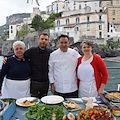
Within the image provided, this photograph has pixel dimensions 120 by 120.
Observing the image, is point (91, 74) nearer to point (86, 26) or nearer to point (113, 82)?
point (113, 82)

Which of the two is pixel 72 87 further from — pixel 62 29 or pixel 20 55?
pixel 62 29

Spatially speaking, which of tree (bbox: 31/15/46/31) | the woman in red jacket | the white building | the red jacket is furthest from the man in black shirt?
tree (bbox: 31/15/46/31)

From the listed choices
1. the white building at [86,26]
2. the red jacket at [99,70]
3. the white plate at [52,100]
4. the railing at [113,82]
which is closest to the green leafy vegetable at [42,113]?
the white plate at [52,100]

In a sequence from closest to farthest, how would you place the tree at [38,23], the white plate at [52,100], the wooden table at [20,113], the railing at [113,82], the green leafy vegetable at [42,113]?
the green leafy vegetable at [42,113] → the wooden table at [20,113] → the white plate at [52,100] → the railing at [113,82] → the tree at [38,23]

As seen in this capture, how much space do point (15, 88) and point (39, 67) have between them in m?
0.58

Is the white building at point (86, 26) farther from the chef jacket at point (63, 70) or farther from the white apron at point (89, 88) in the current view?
the white apron at point (89, 88)

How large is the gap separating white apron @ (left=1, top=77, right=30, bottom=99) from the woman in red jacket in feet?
3.39

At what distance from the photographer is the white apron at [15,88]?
2.76 metres

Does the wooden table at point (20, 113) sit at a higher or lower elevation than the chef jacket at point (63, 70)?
lower

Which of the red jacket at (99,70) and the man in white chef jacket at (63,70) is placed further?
the man in white chef jacket at (63,70)

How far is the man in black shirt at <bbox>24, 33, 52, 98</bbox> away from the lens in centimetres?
294

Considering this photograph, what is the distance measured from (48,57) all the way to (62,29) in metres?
37.6

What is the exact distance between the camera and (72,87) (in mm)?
2967

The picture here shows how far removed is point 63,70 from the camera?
2.96m
